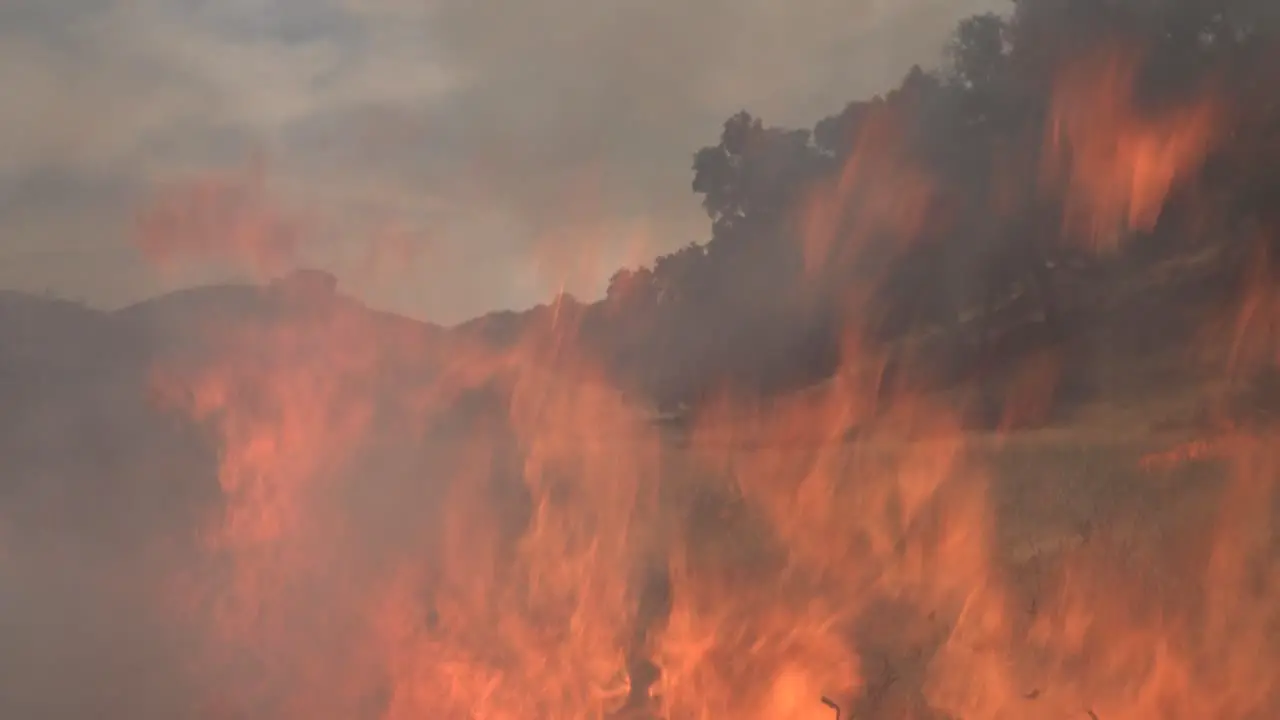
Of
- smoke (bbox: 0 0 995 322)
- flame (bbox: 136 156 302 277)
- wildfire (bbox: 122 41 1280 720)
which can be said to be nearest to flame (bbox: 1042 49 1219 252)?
wildfire (bbox: 122 41 1280 720)

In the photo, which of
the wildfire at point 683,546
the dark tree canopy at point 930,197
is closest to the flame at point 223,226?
the wildfire at point 683,546

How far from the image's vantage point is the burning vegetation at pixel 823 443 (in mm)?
2004

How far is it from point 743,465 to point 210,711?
4.32 feet

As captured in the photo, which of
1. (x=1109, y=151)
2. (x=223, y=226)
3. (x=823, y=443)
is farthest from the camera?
(x=223, y=226)

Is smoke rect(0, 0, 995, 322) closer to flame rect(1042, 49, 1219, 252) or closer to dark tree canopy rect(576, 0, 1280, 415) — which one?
dark tree canopy rect(576, 0, 1280, 415)

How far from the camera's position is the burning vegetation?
2004 mm

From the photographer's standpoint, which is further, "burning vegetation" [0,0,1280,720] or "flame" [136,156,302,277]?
"flame" [136,156,302,277]

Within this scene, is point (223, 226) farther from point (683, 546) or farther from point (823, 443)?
point (823, 443)

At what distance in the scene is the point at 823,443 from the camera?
222 cm

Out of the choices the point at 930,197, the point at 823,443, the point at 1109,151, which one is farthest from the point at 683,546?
the point at 1109,151

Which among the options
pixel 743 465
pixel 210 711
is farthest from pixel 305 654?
pixel 743 465

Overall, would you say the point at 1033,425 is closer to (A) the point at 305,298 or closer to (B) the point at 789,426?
(B) the point at 789,426

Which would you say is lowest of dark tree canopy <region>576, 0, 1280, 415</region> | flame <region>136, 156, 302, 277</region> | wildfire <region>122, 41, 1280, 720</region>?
wildfire <region>122, 41, 1280, 720</region>

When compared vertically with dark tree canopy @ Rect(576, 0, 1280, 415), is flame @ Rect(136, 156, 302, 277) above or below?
above
